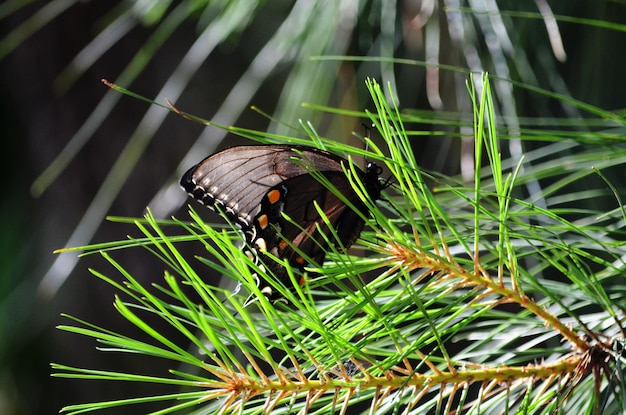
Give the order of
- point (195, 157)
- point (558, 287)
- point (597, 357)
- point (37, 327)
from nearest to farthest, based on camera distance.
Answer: point (597, 357) < point (558, 287) < point (195, 157) < point (37, 327)

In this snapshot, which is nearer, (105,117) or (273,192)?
(273,192)

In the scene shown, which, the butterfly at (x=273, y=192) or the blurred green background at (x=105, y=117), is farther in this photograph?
the blurred green background at (x=105, y=117)

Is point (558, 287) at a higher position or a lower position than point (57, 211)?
higher

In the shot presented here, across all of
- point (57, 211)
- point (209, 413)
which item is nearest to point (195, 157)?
point (209, 413)

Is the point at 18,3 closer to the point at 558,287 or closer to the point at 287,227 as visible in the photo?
the point at 287,227

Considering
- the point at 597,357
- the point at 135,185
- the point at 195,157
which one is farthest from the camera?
the point at 135,185

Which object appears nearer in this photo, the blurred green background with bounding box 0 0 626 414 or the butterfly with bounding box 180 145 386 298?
the butterfly with bounding box 180 145 386 298

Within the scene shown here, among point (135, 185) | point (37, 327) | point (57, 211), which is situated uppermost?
point (135, 185)

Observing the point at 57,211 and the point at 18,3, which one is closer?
the point at 18,3
